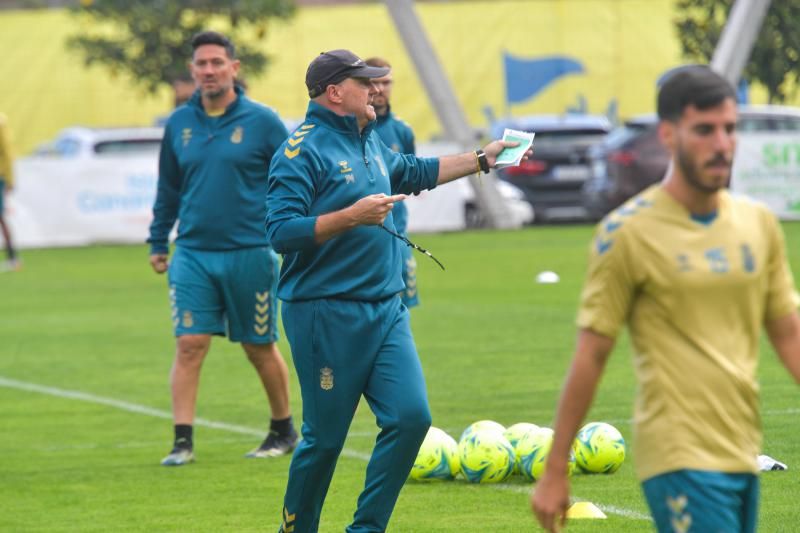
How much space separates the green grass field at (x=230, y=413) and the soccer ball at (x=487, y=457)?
0.26 ft

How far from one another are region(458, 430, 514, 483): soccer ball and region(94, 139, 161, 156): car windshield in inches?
1005

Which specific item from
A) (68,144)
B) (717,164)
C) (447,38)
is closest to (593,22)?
(447,38)

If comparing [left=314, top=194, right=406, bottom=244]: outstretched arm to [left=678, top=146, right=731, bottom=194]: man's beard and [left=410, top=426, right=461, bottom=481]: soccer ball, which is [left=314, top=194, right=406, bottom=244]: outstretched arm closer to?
[left=678, top=146, right=731, bottom=194]: man's beard

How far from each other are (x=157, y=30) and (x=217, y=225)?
32903 millimetres

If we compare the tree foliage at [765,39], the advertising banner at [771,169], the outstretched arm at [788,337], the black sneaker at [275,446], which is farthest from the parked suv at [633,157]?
the outstretched arm at [788,337]

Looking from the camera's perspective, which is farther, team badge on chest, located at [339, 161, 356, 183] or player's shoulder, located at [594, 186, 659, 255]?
team badge on chest, located at [339, 161, 356, 183]

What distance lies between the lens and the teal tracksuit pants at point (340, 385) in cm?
681

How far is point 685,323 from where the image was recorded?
4691 millimetres

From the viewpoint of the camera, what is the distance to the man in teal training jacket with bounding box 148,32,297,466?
9.80m

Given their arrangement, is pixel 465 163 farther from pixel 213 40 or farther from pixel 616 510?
pixel 213 40

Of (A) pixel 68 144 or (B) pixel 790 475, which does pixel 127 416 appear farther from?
(A) pixel 68 144

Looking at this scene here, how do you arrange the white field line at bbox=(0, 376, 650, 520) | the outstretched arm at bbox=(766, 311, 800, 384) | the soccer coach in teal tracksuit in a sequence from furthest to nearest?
the white field line at bbox=(0, 376, 650, 520)
the soccer coach in teal tracksuit
the outstretched arm at bbox=(766, 311, 800, 384)

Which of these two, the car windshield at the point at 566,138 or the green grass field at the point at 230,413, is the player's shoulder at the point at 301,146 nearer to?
the green grass field at the point at 230,413

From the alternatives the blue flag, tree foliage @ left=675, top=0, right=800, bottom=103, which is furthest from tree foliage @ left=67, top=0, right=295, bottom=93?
tree foliage @ left=675, top=0, right=800, bottom=103
